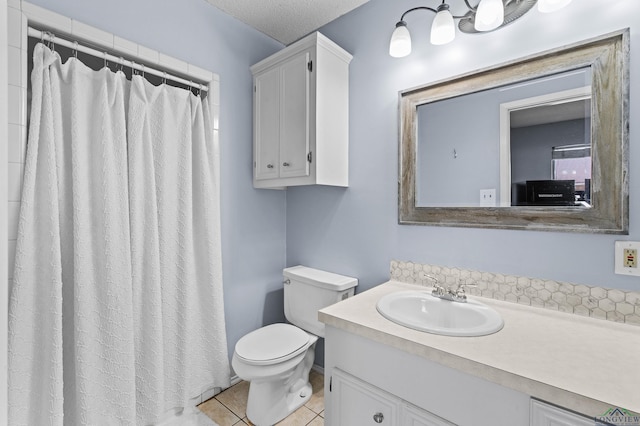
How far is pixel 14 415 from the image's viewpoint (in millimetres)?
1176

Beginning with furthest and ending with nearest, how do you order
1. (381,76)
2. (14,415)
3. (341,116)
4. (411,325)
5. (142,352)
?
1. (341,116)
2. (381,76)
3. (142,352)
4. (14,415)
5. (411,325)

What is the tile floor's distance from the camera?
1645 mm

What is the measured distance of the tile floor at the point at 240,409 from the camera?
164cm

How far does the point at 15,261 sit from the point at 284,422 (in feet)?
4.79

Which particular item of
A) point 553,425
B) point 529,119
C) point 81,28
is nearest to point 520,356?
Result: point 553,425

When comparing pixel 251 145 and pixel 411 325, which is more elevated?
pixel 251 145

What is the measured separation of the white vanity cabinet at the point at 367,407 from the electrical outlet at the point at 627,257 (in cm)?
86

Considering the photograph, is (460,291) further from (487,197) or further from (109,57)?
(109,57)

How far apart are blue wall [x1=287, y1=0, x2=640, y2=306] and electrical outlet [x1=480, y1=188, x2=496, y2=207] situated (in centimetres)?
12

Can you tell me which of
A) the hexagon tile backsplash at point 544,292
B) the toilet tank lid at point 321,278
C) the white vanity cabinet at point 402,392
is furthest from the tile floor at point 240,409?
the hexagon tile backsplash at point 544,292

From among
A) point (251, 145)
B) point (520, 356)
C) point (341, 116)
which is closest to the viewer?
point (520, 356)

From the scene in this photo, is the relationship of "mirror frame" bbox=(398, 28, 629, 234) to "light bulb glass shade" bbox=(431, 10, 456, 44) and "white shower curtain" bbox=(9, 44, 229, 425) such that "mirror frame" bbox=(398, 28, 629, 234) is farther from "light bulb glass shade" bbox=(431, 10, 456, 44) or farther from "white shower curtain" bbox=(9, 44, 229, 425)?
"white shower curtain" bbox=(9, 44, 229, 425)

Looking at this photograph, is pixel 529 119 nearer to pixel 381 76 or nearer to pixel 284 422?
pixel 381 76

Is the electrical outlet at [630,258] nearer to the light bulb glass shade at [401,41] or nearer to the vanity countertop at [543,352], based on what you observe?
the vanity countertop at [543,352]
